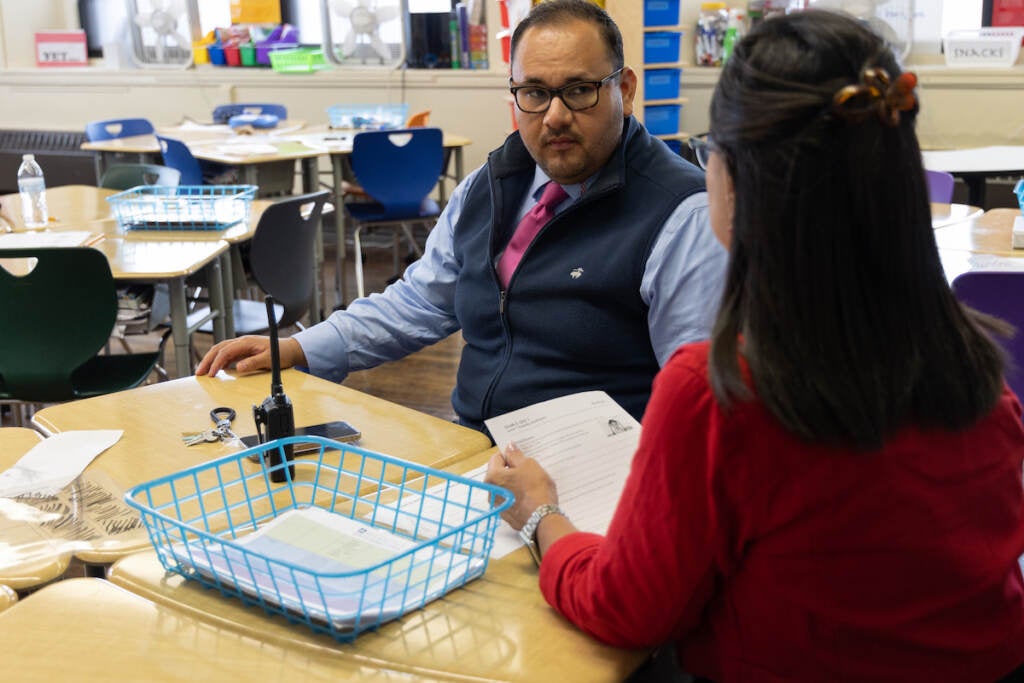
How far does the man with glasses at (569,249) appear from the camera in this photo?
182cm

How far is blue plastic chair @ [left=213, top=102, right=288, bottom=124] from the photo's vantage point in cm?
673

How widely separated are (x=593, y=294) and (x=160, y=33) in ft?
23.4

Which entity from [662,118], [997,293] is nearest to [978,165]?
[662,118]

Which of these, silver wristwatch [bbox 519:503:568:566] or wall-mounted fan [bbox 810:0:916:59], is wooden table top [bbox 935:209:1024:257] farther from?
wall-mounted fan [bbox 810:0:916:59]

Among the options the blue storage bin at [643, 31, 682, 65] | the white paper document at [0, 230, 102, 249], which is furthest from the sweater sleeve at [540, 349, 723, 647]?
the blue storage bin at [643, 31, 682, 65]

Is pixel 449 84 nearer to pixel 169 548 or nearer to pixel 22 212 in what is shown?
pixel 22 212

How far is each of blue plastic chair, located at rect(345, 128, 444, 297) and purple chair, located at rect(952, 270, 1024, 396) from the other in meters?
3.50

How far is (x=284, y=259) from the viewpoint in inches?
142

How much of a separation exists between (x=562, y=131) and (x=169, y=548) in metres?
1.03

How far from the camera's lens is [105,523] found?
141cm

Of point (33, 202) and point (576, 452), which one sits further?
point (33, 202)

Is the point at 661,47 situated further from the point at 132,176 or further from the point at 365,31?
the point at 132,176

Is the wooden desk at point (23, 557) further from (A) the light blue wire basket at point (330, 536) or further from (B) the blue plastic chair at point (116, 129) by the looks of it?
(B) the blue plastic chair at point (116, 129)

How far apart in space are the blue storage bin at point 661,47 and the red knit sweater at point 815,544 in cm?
506
